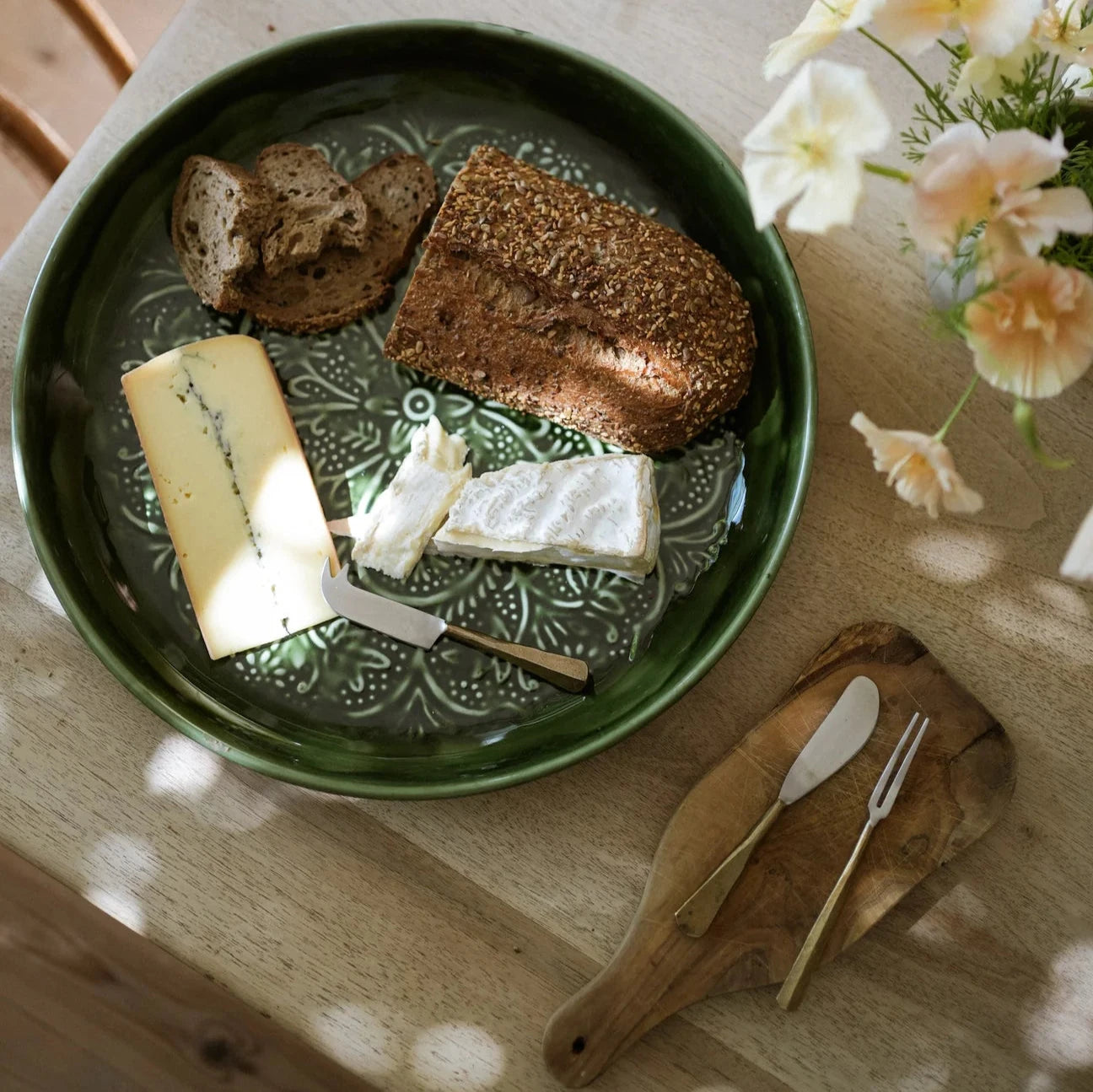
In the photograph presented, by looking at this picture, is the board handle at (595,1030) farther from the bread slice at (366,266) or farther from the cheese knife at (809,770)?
the bread slice at (366,266)

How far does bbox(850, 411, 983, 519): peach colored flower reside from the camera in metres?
0.67

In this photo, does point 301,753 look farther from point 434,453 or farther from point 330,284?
point 330,284

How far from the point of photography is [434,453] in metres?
1.21

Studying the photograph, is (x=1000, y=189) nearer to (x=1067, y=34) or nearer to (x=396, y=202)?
(x=1067, y=34)

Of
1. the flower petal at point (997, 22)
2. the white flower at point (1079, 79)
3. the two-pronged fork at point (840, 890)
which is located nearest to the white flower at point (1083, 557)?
the flower petal at point (997, 22)

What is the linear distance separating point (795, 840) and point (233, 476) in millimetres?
909

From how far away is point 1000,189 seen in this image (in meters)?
0.62

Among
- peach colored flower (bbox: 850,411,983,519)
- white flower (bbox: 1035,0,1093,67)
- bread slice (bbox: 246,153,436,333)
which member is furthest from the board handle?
white flower (bbox: 1035,0,1093,67)

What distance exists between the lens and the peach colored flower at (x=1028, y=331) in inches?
24.8

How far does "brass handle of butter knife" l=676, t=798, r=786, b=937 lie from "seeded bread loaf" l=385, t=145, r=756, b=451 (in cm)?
54

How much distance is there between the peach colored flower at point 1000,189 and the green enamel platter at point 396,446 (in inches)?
19.5

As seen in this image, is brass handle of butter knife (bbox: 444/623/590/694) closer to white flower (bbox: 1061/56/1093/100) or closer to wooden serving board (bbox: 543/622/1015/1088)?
wooden serving board (bbox: 543/622/1015/1088)

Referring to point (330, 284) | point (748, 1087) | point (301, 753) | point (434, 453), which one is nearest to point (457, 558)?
point (434, 453)

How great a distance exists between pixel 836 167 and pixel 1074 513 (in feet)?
2.60
